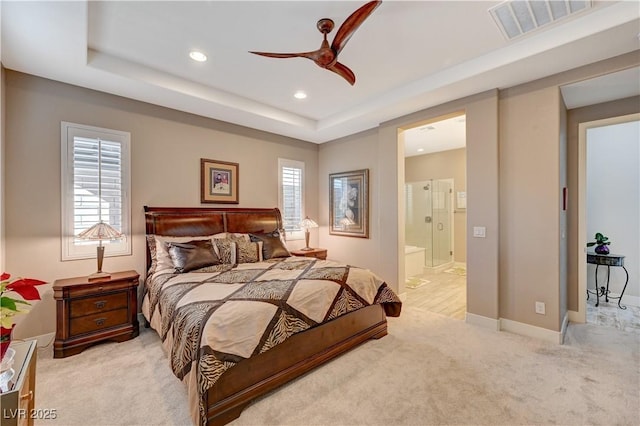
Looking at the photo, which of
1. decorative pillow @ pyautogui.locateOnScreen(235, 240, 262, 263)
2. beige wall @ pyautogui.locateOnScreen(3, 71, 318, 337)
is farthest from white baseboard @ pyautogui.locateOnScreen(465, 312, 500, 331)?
beige wall @ pyautogui.locateOnScreen(3, 71, 318, 337)

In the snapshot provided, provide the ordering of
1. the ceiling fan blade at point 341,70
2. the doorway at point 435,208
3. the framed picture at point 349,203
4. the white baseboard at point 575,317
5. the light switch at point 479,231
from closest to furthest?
1. the ceiling fan blade at point 341,70
2. the light switch at point 479,231
3. the white baseboard at point 575,317
4. the framed picture at point 349,203
5. the doorway at point 435,208

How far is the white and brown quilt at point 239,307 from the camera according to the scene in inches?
69.7

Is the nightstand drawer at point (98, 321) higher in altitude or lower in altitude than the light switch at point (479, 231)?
lower

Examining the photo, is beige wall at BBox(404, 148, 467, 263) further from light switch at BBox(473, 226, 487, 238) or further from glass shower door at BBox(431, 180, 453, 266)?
light switch at BBox(473, 226, 487, 238)

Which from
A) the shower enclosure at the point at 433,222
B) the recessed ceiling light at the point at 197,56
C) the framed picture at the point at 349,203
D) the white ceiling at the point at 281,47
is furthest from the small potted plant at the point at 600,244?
the recessed ceiling light at the point at 197,56

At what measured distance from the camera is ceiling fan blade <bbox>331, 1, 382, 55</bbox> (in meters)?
1.69

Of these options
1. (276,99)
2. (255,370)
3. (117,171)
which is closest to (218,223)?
(117,171)

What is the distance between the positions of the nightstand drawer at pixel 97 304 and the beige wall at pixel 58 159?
20.1 inches

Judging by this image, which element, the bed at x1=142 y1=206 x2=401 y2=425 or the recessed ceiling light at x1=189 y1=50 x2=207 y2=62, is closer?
the bed at x1=142 y1=206 x2=401 y2=425

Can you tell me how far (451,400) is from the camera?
78.6 inches

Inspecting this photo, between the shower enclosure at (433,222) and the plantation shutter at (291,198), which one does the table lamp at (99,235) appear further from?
the shower enclosure at (433,222)

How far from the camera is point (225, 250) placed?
348 centimetres

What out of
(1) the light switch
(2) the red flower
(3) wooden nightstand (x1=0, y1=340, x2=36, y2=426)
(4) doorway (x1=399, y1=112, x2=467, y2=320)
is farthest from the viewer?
(4) doorway (x1=399, y1=112, x2=467, y2=320)

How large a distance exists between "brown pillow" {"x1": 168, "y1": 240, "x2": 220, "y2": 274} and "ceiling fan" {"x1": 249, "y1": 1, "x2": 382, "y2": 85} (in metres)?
2.16
